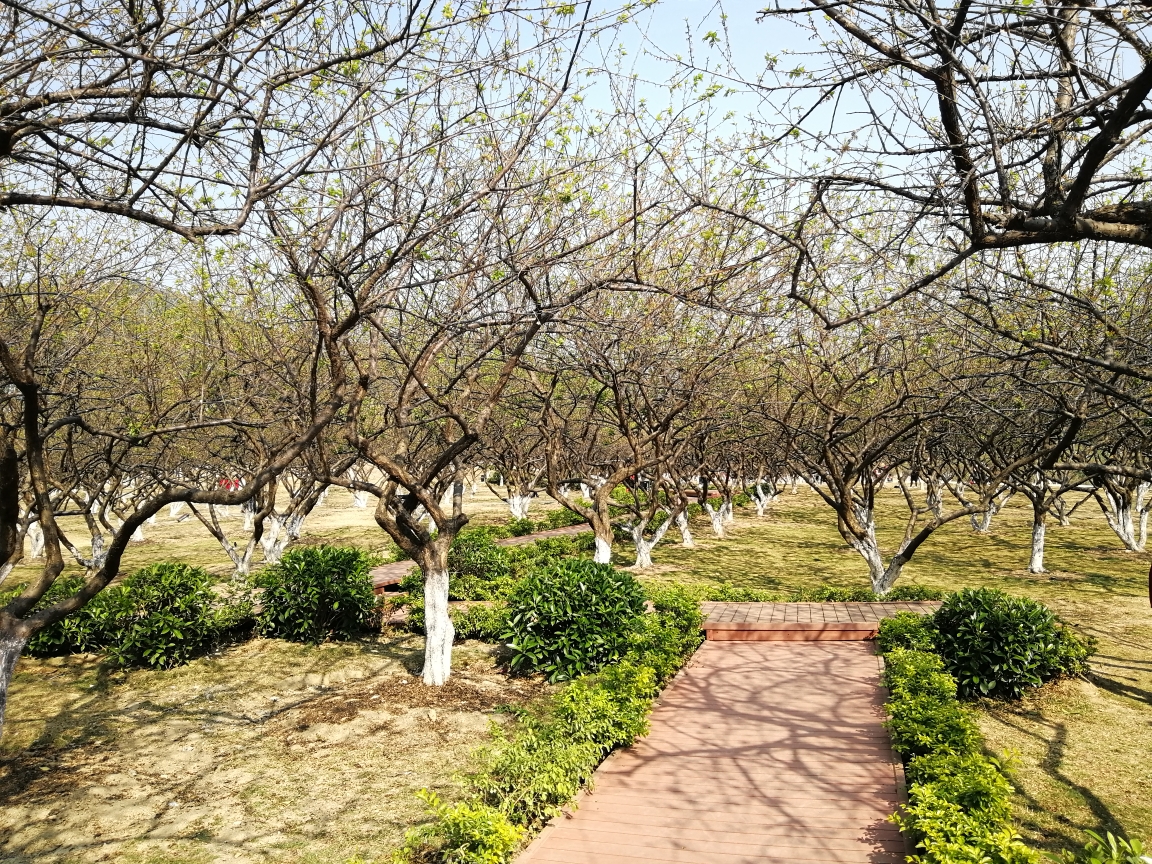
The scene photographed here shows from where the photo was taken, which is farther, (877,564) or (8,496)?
(877,564)

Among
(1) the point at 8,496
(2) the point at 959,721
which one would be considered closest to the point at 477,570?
(2) the point at 959,721

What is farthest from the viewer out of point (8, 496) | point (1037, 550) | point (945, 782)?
point (1037, 550)

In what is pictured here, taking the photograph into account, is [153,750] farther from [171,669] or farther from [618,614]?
[618,614]

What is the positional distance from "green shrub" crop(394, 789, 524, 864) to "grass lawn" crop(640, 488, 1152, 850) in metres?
3.81

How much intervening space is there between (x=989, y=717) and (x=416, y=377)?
7146mm

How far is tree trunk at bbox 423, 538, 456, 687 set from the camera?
392 inches

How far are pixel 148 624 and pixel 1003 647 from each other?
421 inches

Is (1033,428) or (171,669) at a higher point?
(1033,428)

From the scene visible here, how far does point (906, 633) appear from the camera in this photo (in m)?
10.4

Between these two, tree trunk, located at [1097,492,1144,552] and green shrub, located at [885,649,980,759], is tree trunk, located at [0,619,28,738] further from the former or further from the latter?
tree trunk, located at [1097,492,1144,552]

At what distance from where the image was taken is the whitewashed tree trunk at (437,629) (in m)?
9.96

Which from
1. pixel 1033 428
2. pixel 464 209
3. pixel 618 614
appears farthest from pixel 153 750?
pixel 1033 428

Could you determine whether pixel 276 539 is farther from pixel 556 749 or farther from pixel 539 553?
pixel 556 749

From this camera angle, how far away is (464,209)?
6938 mm
